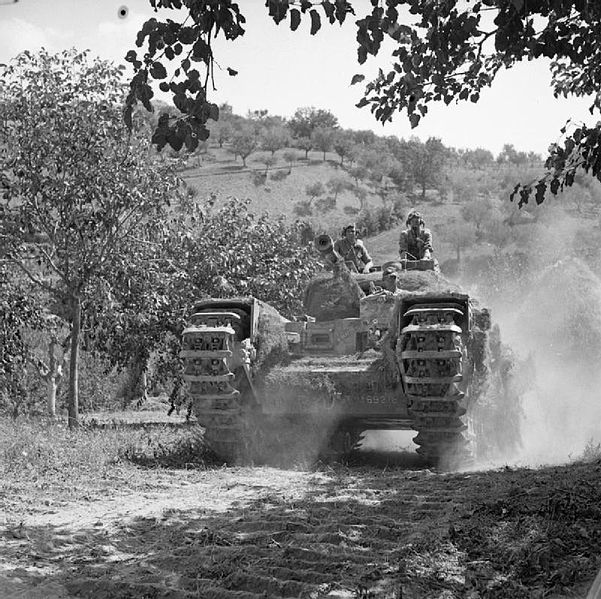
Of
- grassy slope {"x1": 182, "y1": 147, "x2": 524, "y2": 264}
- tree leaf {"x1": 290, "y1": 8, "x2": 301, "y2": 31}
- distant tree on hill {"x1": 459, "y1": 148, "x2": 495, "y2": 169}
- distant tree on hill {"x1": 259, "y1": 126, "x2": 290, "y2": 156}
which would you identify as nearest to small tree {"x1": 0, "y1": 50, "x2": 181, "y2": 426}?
tree leaf {"x1": 290, "y1": 8, "x2": 301, "y2": 31}

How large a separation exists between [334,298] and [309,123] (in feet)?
197

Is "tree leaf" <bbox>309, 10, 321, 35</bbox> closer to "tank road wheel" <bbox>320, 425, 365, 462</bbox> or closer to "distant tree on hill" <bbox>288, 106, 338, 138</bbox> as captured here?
"tank road wheel" <bbox>320, 425, 365, 462</bbox>

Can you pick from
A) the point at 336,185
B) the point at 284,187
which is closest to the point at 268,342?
the point at 284,187

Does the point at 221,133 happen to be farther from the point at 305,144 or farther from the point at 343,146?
the point at 343,146

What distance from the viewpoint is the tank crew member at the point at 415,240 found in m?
12.2

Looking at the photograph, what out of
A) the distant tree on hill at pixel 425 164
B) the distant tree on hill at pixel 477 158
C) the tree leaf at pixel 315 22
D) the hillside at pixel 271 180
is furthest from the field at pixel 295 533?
the distant tree on hill at pixel 477 158

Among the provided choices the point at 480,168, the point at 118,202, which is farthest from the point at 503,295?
the point at 480,168

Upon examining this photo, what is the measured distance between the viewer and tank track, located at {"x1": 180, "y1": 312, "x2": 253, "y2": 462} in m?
9.26

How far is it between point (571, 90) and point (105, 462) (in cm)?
573

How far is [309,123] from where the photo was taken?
228ft

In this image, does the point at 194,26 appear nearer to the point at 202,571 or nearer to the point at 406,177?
the point at 202,571

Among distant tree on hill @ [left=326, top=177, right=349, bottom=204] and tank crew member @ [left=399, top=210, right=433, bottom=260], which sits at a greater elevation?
distant tree on hill @ [left=326, top=177, right=349, bottom=204]

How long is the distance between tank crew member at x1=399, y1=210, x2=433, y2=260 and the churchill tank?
1420 mm

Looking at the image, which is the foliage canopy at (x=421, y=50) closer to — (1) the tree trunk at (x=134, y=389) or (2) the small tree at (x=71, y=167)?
(2) the small tree at (x=71, y=167)
